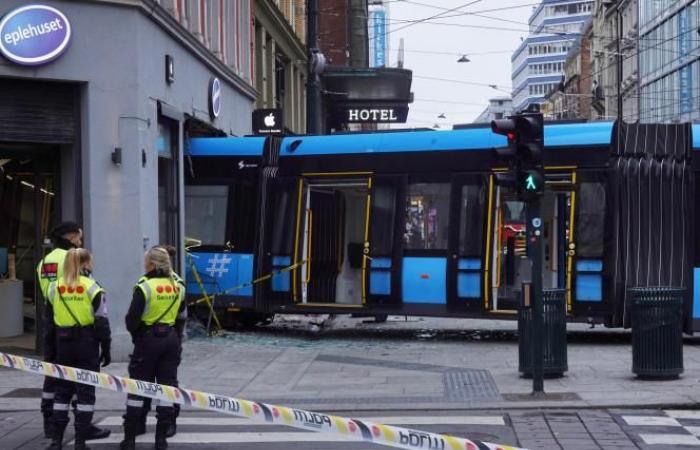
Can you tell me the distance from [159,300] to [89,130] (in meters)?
6.12

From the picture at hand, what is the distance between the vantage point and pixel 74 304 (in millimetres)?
8281

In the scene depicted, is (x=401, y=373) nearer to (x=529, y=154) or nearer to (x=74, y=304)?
(x=529, y=154)

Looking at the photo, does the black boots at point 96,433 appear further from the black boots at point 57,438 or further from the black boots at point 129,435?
the black boots at point 129,435

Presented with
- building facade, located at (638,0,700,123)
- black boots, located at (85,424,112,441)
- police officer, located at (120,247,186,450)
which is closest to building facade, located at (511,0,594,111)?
building facade, located at (638,0,700,123)

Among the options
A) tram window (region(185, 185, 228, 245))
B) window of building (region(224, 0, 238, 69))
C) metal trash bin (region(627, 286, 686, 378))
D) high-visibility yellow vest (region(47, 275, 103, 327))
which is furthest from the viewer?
window of building (region(224, 0, 238, 69))

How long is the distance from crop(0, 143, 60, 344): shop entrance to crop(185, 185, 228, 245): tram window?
296cm

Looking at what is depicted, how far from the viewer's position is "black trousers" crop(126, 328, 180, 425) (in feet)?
27.0

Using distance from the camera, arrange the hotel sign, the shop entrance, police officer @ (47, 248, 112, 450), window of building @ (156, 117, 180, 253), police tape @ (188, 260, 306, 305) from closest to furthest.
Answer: police officer @ (47, 248, 112, 450)
the shop entrance
window of building @ (156, 117, 180, 253)
police tape @ (188, 260, 306, 305)
the hotel sign

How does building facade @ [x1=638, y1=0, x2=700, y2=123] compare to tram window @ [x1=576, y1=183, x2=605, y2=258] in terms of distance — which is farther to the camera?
building facade @ [x1=638, y1=0, x2=700, y2=123]

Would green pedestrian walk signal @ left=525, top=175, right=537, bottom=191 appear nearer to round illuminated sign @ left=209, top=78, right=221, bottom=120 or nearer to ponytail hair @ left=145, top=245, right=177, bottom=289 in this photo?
ponytail hair @ left=145, top=245, right=177, bottom=289

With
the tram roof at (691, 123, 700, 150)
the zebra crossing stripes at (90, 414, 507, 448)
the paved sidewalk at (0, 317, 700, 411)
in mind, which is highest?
the tram roof at (691, 123, 700, 150)

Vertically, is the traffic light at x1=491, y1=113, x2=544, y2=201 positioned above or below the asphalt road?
above

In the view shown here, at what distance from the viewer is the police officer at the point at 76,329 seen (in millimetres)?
8148

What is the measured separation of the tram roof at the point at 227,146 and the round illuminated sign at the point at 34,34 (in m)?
4.21
